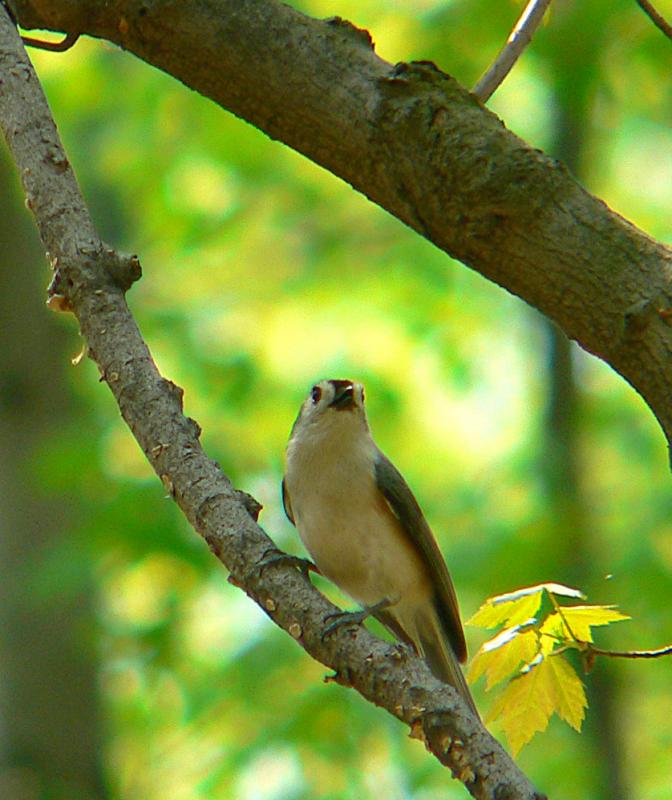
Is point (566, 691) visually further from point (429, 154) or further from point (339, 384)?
point (339, 384)

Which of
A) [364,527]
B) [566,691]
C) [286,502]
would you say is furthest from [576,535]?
[566,691]

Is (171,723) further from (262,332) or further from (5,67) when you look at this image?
(5,67)

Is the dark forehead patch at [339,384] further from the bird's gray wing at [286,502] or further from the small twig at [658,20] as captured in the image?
the small twig at [658,20]

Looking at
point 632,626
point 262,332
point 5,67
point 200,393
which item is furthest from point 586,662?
point 262,332

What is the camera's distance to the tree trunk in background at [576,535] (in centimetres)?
683

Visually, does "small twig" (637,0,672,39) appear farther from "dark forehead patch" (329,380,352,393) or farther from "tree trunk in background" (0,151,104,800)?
"tree trunk in background" (0,151,104,800)

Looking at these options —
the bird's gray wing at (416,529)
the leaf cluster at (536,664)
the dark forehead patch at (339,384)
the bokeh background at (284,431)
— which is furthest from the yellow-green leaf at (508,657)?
the bokeh background at (284,431)

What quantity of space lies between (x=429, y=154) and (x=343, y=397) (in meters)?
2.53

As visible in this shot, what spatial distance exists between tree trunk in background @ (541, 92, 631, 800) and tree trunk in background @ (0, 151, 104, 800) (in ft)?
9.39

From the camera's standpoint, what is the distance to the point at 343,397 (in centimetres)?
484

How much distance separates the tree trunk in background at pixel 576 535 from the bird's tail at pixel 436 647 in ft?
5.93

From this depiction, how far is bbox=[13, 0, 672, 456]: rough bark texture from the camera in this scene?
215 cm

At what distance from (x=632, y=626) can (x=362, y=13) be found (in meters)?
4.96

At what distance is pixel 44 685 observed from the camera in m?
6.74
